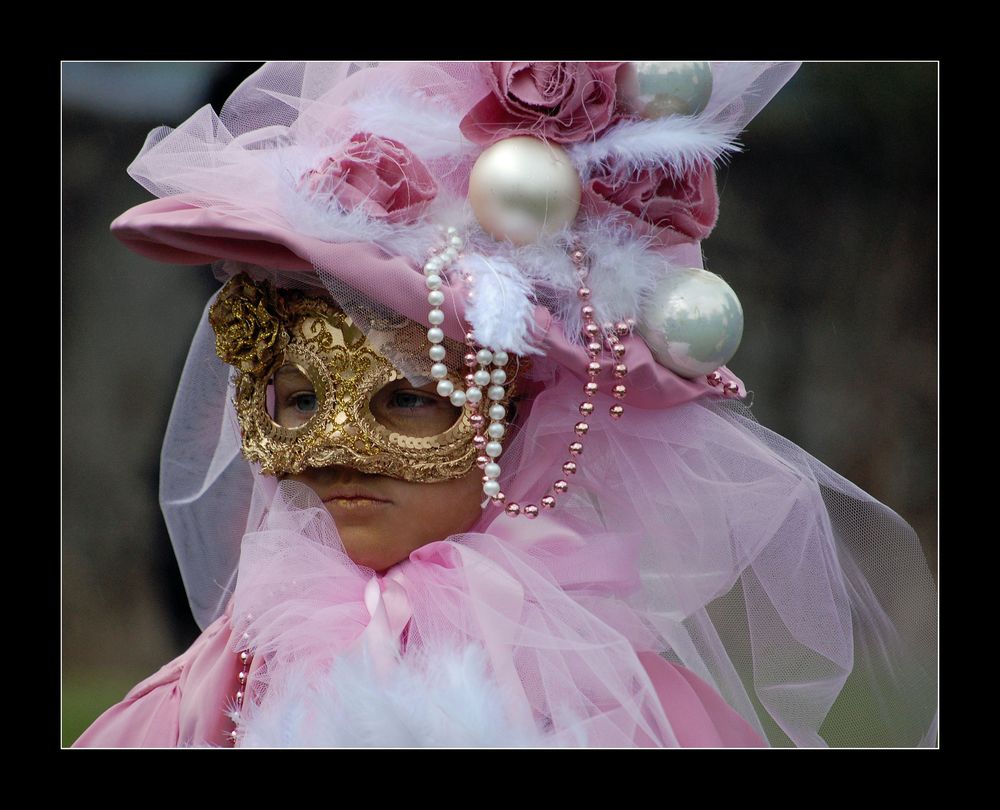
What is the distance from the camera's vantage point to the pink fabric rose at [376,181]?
1.42m

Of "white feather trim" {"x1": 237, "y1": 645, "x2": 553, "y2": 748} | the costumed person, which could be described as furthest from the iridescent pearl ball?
"white feather trim" {"x1": 237, "y1": 645, "x2": 553, "y2": 748}

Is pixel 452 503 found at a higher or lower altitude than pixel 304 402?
lower

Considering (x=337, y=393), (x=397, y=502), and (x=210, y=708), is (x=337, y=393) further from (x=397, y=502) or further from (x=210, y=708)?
(x=210, y=708)

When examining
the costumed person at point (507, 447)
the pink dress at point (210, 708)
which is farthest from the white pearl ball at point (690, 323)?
the pink dress at point (210, 708)

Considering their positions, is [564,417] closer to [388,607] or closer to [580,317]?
[580,317]

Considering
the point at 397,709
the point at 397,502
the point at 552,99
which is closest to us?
the point at 397,709

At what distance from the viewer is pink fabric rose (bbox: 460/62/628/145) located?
139cm

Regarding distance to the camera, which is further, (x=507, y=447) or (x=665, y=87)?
(x=507, y=447)

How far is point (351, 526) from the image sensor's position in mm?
1507

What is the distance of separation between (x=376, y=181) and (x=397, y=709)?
690mm

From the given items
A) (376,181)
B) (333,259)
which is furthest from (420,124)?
(333,259)

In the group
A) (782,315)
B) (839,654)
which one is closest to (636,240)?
(839,654)

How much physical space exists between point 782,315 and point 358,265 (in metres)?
1.53

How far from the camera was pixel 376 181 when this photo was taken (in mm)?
1423
